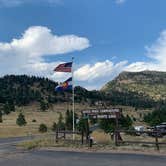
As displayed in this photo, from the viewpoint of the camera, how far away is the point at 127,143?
88.8 ft

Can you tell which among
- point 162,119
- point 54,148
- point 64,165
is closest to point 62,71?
point 54,148

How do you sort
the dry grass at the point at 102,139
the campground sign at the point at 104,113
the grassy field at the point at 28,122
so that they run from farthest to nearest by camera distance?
1. the grassy field at the point at 28,122
2. the dry grass at the point at 102,139
3. the campground sign at the point at 104,113

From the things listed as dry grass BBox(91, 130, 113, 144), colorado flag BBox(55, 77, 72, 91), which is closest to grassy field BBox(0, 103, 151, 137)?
dry grass BBox(91, 130, 113, 144)

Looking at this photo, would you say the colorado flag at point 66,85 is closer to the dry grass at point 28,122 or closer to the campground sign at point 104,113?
the campground sign at point 104,113

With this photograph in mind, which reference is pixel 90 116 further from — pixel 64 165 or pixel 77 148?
pixel 64 165

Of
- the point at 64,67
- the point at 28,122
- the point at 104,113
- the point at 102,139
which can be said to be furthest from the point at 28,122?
the point at 104,113

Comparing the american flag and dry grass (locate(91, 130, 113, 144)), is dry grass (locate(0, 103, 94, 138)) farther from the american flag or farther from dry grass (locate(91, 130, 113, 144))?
the american flag

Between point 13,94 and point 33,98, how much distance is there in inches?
406

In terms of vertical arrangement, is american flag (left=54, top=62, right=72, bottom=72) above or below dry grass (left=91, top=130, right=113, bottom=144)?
above

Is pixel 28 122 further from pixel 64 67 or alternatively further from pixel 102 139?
pixel 64 67

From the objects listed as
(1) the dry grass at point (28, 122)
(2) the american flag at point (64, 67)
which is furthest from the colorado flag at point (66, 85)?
(1) the dry grass at point (28, 122)

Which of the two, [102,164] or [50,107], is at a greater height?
[50,107]

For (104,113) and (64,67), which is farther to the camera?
(64,67)

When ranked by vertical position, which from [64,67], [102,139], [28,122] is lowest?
[102,139]
